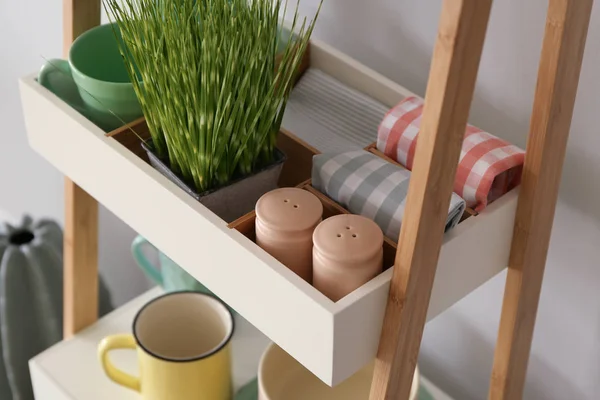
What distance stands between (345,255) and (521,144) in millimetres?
292

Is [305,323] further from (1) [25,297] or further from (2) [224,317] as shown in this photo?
(1) [25,297]

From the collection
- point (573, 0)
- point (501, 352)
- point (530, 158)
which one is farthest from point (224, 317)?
point (573, 0)

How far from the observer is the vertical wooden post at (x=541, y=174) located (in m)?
0.61

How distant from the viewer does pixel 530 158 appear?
2.15 ft

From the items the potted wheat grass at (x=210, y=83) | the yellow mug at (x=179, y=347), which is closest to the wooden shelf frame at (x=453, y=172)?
the potted wheat grass at (x=210, y=83)

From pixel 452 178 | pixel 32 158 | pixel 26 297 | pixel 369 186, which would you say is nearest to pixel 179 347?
pixel 26 297

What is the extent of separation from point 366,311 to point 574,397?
447 mm

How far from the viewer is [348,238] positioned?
60cm

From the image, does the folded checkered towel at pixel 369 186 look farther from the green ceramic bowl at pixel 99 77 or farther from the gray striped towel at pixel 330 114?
the green ceramic bowl at pixel 99 77

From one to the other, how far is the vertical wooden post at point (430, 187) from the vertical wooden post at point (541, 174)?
0.40ft

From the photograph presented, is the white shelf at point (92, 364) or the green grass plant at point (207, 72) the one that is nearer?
the green grass plant at point (207, 72)

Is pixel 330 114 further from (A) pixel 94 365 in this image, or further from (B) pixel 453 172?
(A) pixel 94 365

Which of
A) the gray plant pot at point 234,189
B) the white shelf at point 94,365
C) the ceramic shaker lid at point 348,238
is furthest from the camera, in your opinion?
the white shelf at point 94,365

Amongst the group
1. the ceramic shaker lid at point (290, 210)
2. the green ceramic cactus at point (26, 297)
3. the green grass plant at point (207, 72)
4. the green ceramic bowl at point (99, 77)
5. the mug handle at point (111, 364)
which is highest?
the green grass plant at point (207, 72)
